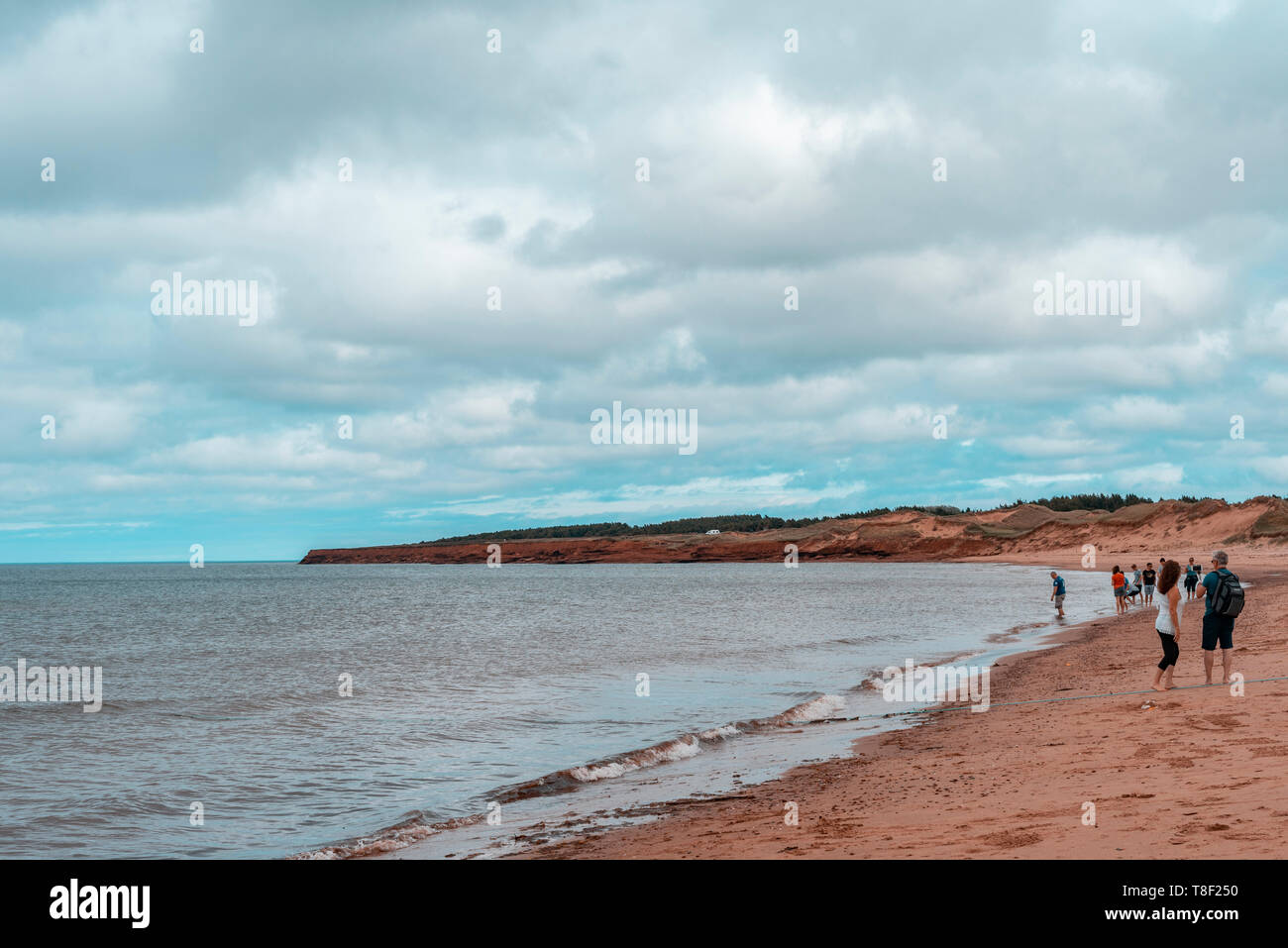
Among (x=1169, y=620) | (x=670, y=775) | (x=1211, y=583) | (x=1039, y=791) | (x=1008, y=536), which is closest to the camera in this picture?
(x=1039, y=791)

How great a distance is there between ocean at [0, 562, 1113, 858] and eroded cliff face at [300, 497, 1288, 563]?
221 feet

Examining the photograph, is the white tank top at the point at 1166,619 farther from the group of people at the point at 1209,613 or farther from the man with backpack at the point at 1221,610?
the man with backpack at the point at 1221,610

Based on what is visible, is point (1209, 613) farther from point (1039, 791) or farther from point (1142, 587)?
point (1142, 587)

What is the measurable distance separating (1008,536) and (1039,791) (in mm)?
146620

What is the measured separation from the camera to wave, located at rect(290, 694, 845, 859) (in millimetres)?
9789

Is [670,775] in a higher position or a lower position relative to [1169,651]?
lower

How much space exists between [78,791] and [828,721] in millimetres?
11637

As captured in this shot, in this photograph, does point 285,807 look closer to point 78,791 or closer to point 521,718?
point 78,791

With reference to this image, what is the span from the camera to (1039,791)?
865 centimetres

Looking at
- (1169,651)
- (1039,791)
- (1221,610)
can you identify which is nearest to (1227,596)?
(1221,610)

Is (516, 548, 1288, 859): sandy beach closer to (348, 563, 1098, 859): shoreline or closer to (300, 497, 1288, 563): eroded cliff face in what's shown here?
(348, 563, 1098, 859): shoreline

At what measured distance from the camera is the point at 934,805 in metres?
8.73
